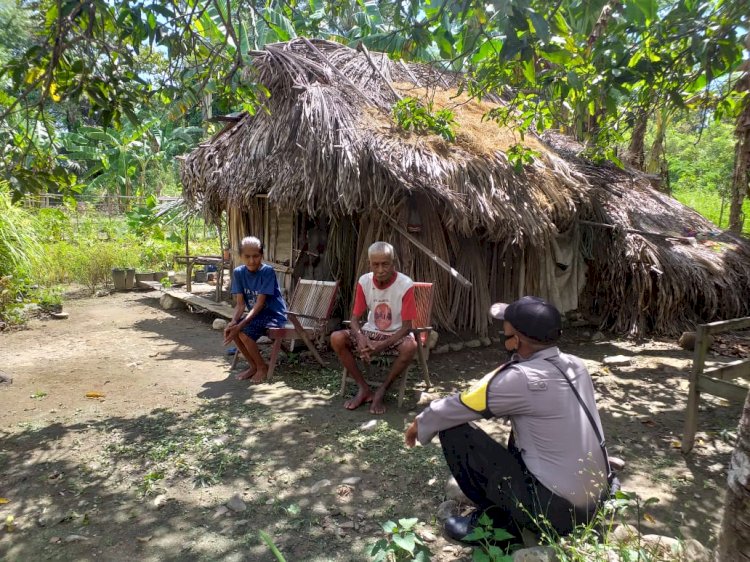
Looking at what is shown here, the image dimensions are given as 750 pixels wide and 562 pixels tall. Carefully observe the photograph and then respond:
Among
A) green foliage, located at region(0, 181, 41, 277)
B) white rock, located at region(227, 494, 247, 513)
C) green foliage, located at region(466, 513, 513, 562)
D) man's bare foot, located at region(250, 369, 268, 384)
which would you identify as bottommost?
white rock, located at region(227, 494, 247, 513)

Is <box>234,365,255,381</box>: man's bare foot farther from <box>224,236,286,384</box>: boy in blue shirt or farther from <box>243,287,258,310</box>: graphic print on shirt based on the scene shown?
<box>243,287,258,310</box>: graphic print on shirt

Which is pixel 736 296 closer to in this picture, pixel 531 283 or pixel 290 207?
pixel 531 283

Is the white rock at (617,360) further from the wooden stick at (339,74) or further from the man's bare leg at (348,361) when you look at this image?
the wooden stick at (339,74)

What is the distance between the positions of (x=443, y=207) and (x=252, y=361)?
114 inches

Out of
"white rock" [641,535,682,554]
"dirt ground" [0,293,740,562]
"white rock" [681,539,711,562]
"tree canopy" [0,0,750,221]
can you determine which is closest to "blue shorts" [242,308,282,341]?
"dirt ground" [0,293,740,562]

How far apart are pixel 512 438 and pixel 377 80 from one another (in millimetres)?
6037

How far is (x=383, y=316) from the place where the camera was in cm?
480

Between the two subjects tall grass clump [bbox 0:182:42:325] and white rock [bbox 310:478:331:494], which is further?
tall grass clump [bbox 0:182:42:325]

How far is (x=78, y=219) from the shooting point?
14430 mm

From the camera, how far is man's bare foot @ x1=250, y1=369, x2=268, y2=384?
5.36m

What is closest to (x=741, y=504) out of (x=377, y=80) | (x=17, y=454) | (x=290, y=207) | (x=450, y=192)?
(x=17, y=454)

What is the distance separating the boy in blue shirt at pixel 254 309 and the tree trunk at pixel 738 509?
440 cm

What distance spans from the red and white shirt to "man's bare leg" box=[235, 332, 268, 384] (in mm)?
1308

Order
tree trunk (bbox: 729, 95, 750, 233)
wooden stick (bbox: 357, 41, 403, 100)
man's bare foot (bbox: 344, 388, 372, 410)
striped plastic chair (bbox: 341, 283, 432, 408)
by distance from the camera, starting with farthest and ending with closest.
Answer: tree trunk (bbox: 729, 95, 750, 233) < wooden stick (bbox: 357, 41, 403, 100) < striped plastic chair (bbox: 341, 283, 432, 408) < man's bare foot (bbox: 344, 388, 372, 410)
